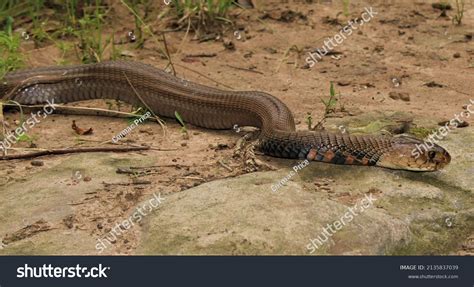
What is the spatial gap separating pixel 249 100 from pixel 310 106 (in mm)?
615

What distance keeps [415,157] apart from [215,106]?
1.94m

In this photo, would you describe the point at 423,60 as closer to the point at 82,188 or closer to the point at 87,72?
the point at 87,72

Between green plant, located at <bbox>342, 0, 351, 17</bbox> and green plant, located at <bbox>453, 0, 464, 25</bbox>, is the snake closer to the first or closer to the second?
green plant, located at <bbox>342, 0, 351, 17</bbox>

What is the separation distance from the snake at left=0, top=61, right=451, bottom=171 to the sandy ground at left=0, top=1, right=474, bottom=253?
145 mm

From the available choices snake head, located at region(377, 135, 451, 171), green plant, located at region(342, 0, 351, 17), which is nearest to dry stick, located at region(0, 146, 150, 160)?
snake head, located at region(377, 135, 451, 171)

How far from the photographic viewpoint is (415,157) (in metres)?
5.73

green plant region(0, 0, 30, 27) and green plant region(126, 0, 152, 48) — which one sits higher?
green plant region(126, 0, 152, 48)

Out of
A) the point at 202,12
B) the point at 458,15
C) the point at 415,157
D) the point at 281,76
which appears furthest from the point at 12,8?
the point at 415,157

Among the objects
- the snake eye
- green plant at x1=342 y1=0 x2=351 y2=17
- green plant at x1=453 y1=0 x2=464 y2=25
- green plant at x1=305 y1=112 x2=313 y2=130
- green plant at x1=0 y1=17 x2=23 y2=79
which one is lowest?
green plant at x1=0 y1=17 x2=23 y2=79

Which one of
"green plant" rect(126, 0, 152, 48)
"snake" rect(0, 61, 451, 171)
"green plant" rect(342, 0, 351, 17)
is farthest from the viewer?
"green plant" rect(342, 0, 351, 17)

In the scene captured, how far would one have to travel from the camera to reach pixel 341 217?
4844 mm

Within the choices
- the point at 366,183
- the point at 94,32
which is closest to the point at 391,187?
the point at 366,183

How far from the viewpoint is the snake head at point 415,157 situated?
5660 millimetres

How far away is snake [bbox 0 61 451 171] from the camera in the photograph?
5797 mm
